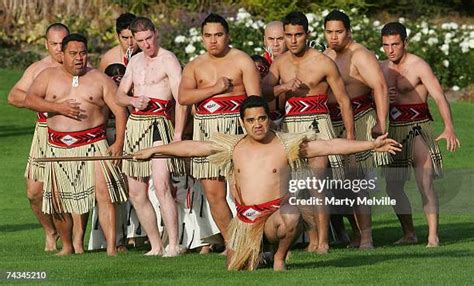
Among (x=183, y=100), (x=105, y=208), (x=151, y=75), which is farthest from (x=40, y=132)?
(x=183, y=100)

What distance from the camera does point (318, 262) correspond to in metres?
10.8

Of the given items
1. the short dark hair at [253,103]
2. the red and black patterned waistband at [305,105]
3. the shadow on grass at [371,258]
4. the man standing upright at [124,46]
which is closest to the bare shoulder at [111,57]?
the man standing upright at [124,46]

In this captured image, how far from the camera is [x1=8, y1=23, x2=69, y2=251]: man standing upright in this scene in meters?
12.7

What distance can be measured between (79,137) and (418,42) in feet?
50.2

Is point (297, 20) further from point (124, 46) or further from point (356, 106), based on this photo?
point (124, 46)

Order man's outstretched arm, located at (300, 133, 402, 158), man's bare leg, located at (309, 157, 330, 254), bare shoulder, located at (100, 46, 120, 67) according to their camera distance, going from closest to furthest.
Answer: man's outstretched arm, located at (300, 133, 402, 158), man's bare leg, located at (309, 157, 330, 254), bare shoulder, located at (100, 46, 120, 67)

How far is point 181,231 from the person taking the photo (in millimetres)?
12766

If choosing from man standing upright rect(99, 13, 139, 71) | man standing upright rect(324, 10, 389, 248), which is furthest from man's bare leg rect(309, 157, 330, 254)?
man standing upright rect(99, 13, 139, 71)

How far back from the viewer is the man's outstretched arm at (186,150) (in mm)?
10406

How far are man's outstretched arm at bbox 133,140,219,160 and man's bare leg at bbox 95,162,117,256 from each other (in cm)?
169

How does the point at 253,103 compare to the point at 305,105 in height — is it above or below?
above

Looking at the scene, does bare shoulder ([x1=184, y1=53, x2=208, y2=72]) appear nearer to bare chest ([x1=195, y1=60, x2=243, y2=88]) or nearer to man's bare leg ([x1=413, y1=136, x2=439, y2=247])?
bare chest ([x1=195, y1=60, x2=243, y2=88])

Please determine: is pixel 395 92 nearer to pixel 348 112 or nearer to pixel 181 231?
pixel 348 112

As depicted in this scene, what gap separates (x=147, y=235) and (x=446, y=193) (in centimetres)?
250
